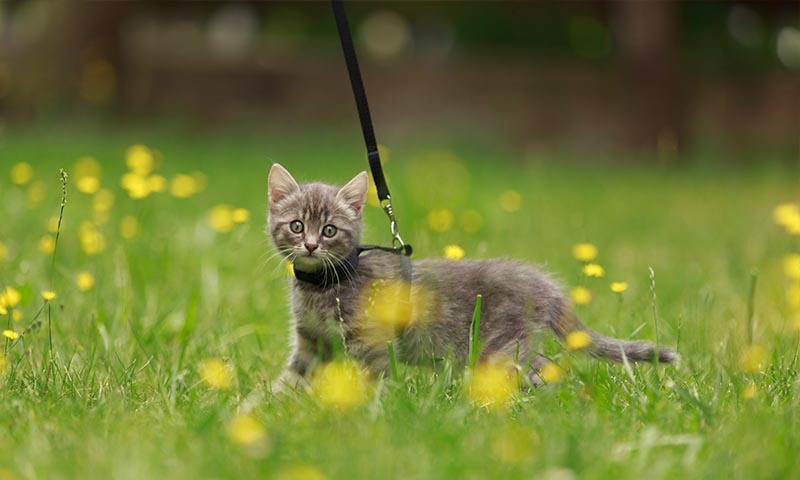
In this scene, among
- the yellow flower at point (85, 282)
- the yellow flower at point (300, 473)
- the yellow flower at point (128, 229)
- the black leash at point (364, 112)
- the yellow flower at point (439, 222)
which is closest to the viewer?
the yellow flower at point (300, 473)

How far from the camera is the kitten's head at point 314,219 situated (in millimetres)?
3635

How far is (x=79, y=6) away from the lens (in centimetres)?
1215

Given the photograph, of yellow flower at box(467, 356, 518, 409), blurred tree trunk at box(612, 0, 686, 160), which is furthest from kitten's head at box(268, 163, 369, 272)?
blurred tree trunk at box(612, 0, 686, 160)

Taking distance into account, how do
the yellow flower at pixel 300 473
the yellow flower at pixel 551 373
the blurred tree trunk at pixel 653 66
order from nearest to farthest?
1. the yellow flower at pixel 300 473
2. the yellow flower at pixel 551 373
3. the blurred tree trunk at pixel 653 66

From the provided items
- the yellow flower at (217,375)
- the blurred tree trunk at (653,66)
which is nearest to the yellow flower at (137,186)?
the yellow flower at (217,375)

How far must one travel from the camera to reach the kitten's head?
143 inches

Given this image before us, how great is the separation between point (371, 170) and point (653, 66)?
32.9 ft

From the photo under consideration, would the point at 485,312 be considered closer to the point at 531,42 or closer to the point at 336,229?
the point at 336,229

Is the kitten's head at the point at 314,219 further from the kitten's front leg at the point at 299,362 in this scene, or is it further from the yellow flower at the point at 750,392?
the yellow flower at the point at 750,392

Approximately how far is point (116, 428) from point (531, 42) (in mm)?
12555

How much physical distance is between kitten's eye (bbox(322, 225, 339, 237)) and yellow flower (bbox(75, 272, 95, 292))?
1.21 metres

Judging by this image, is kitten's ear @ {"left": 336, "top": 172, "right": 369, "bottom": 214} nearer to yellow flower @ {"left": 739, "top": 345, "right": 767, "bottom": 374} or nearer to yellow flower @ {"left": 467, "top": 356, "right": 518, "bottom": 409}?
yellow flower @ {"left": 467, "top": 356, "right": 518, "bottom": 409}

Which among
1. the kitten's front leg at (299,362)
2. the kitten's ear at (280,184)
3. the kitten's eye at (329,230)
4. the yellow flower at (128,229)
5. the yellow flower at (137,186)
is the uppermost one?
the kitten's ear at (280,184)

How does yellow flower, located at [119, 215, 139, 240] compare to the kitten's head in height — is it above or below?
below
